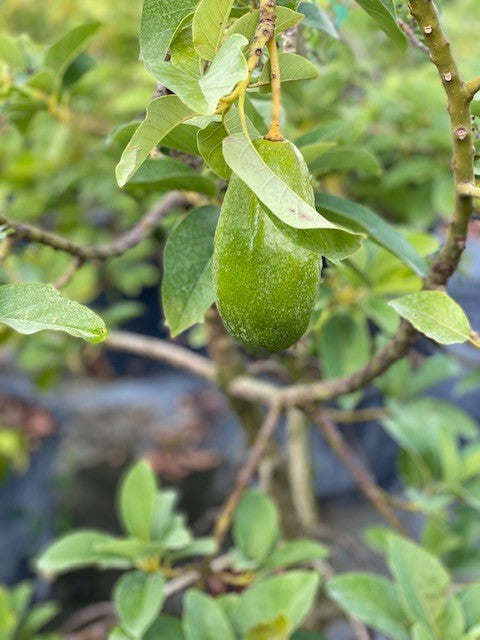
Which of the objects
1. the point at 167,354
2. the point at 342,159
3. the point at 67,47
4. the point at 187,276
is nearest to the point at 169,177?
the point at 187,276

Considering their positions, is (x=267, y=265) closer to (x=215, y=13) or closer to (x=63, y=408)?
(x=215, y=13)

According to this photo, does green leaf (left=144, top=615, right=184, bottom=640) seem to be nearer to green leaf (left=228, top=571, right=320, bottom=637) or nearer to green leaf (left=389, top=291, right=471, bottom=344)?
green leaf (left=228, top=571, right=320, bottom=637)

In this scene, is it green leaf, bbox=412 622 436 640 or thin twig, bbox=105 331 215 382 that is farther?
thin twig, bbox=105 331 215 382

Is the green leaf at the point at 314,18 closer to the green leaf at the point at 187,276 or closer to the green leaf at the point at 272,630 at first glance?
the green leaf at the point at 187,276

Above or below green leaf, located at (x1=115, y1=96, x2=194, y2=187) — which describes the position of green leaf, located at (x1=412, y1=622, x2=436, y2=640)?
below

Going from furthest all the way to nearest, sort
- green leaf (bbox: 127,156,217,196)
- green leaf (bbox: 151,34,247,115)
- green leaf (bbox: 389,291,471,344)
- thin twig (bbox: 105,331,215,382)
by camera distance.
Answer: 1. thin twig (bbox: 105,331,215,382)
2. green leaf (bbox: 127,156,217,196)
3. green leaf (bbox: 389,291,471,344)
4. green leaf (bbox: 151,34,247,115)

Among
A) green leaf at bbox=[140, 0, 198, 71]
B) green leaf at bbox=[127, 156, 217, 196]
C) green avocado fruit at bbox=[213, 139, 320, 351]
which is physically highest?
green leaf at bbox=[140, 0, 198, 71]

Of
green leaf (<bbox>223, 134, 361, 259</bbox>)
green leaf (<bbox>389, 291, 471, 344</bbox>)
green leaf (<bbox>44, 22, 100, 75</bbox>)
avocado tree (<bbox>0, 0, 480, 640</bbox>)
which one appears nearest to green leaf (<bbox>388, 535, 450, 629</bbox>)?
avocado tree (<bbox>0, 0, 480, 640</bbox>)

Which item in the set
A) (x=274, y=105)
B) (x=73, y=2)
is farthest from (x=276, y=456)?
(x=73, y=2)
